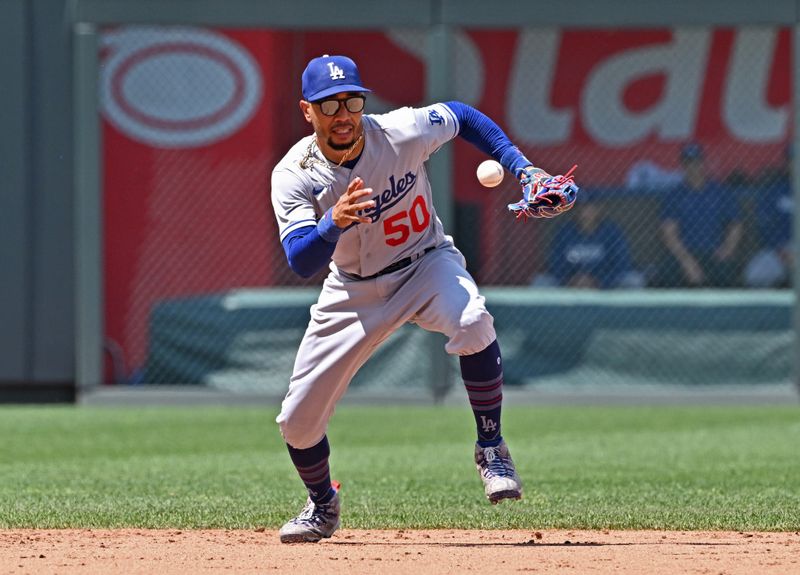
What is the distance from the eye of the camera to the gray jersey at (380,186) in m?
5.39

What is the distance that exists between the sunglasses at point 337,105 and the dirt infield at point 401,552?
4.96 ft

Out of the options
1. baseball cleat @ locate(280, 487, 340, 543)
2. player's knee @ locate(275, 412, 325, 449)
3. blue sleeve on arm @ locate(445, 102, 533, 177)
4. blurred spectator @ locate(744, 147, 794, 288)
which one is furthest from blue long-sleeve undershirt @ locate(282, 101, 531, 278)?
blurred spectator @ locate(744, 147, 794, 288)

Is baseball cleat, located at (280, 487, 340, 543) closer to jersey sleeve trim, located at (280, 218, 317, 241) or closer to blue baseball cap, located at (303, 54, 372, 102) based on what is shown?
jersey sleeve trim, located at (280, 218, 317, 241)

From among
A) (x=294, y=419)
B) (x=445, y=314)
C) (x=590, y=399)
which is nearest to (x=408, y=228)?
(x=445, y=314)

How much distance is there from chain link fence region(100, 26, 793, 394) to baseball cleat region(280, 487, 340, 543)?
586 cm

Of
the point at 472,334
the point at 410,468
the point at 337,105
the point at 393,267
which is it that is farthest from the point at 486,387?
the point at 410,468

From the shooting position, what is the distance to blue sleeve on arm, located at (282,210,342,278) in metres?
4.92

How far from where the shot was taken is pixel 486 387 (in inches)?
219

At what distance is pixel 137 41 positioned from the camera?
1177cm

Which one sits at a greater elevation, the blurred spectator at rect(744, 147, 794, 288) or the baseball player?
the baseball player

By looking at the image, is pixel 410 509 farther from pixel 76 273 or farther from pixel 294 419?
pixel 76 273

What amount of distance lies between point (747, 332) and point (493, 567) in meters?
7.21

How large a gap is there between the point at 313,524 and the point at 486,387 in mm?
804

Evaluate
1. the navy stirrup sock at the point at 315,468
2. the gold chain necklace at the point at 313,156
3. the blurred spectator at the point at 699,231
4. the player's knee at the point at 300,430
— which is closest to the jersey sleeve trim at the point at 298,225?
the gold chain necklace at the point at 313,156
